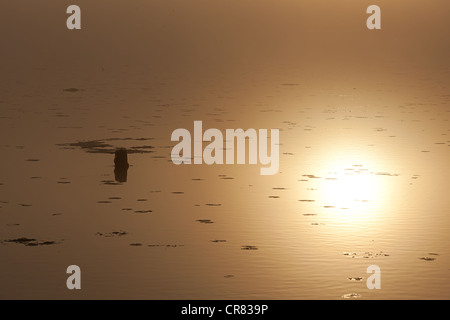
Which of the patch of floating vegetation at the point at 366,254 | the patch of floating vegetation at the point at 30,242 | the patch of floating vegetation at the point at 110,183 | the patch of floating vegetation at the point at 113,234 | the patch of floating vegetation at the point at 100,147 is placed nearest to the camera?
the patch of floating vegetation at the point at 366,254

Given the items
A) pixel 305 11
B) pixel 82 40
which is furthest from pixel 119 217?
pixel 305 11

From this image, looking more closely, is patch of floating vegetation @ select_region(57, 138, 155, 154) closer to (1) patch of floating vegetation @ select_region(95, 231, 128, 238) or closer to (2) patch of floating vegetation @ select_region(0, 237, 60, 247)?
(1) patch of floating vegetation @ select_region(95, 231, 128, 238)

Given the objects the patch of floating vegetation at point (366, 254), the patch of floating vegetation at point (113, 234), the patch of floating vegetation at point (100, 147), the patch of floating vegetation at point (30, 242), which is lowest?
the patch of floating vegetation at point (366, 254)

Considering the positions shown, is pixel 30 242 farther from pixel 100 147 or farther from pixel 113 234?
pixel 100 147

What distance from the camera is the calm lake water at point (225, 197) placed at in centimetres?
1201

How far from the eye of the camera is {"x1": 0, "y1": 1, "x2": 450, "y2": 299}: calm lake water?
12.0m

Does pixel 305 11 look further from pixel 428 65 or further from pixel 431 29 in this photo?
pixel 428 65

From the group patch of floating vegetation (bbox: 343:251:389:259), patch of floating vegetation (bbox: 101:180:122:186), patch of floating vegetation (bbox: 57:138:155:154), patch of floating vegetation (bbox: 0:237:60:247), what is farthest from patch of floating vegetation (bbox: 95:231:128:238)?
patch of floating vegetation (bbox: 57:138:155:154)

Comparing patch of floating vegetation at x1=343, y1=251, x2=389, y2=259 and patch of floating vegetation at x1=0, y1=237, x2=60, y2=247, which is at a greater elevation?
patch of floating vegetation at x1=0, y1=237, x2=60, y2=247

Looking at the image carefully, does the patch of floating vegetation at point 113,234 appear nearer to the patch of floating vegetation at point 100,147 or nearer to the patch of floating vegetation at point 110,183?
the patch of floating vegetation at point 110,183

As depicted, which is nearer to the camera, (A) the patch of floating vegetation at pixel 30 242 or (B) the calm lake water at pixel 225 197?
(B) the calm lake water at pixel 225 197

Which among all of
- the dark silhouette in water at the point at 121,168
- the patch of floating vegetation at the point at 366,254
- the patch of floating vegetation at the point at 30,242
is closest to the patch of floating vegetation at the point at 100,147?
the dark silhouette in water at the point at 121,168

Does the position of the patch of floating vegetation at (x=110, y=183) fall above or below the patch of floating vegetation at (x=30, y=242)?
above
